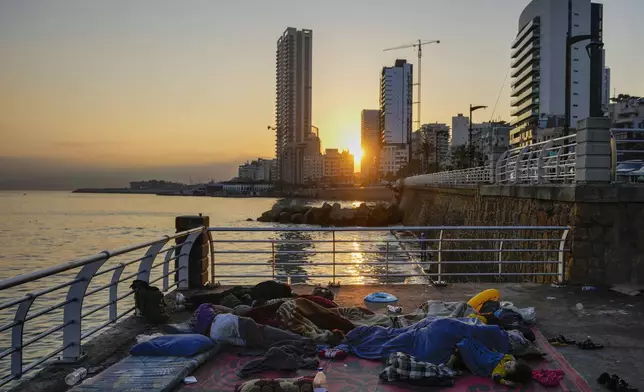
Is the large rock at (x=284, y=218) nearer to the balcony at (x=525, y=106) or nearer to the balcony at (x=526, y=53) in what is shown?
the balcony at (x=525, y=106)

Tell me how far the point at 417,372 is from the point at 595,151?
8.01 meters

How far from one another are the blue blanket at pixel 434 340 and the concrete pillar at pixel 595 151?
6.46 metres

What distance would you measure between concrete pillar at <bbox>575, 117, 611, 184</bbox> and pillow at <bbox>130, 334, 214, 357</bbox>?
8921 millimetres

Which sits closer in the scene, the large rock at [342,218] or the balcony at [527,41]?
the large rock at [342,218]

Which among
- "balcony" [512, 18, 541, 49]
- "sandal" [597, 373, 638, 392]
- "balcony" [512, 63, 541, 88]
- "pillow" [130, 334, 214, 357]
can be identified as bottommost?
"sandal" [597, 373, 638, 392]

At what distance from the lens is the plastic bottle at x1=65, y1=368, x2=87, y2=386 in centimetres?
516

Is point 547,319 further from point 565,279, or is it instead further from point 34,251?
point 34,251

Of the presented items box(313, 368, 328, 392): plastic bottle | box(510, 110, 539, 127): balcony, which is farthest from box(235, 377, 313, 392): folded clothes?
box(510, 110, 539, 127): balcony

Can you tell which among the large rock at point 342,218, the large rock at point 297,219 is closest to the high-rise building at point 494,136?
the large rock at point 342,218

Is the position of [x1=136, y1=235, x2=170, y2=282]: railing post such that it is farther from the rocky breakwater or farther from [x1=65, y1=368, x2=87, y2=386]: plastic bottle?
the rocky breakwater

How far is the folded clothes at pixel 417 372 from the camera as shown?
5199mm

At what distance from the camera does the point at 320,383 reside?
5.07 metres

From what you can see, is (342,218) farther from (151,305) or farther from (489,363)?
(489,363)

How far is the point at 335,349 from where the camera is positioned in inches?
241
